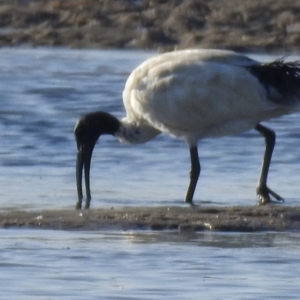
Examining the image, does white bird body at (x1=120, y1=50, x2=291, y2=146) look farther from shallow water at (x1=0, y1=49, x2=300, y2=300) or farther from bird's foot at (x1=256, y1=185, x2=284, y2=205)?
shallow water at (x1=0, y1=49, x2=300, y2=300)

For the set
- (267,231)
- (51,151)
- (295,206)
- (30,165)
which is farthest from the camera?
(51,151)

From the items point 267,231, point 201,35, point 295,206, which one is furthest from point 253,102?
point 201,35

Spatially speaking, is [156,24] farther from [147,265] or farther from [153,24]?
[147,265]

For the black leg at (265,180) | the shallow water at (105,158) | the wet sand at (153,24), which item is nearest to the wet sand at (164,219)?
the shallow water at (105,158)

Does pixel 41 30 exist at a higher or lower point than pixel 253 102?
lower

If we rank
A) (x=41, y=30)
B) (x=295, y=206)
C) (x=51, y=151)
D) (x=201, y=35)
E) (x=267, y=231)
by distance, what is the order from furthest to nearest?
(x=41, y=30) → (x=201, y=35) → (x=51, y=151) → (x=295, y=206) → (x=267, y=231)

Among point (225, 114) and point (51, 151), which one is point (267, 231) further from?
point (51, 151)

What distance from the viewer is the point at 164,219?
9.61 meters

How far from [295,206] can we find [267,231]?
0.92m

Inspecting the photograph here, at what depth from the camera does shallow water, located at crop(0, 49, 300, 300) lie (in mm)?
7699

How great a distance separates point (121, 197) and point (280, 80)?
148cm

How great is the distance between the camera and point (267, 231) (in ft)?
30.8

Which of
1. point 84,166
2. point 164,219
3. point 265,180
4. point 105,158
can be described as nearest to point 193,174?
point 265,180

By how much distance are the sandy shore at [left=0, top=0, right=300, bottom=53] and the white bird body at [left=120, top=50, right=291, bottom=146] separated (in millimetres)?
11336
